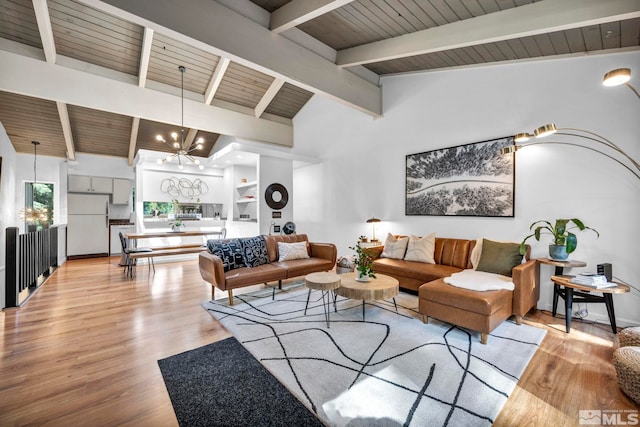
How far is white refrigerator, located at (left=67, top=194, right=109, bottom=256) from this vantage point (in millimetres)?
7320

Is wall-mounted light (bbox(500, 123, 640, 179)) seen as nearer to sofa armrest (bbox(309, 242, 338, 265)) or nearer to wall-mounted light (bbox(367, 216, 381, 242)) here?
wall-mounted light (bbox(367, 216, 381, 242))

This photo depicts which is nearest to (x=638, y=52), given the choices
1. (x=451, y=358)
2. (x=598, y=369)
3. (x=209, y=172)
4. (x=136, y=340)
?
(x=598, y=369)

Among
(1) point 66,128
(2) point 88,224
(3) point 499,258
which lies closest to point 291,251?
(3) point 499,258

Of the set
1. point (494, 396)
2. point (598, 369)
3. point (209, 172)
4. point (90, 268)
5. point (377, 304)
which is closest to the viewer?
point (494, 396)

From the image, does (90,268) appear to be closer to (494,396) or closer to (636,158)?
(494,396)

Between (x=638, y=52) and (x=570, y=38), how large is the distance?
0.66 meters

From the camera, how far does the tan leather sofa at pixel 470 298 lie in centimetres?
253

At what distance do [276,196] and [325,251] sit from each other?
2414 mm

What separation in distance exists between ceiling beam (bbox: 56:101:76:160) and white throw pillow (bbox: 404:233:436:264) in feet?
23.2

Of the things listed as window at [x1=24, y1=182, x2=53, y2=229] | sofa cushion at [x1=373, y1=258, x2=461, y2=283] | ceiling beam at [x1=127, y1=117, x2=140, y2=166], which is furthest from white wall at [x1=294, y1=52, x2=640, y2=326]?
window at [x1=24, y1=182, x2=53, y2=229]

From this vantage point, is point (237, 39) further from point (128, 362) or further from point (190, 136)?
point (190, 136)

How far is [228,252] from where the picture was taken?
3.85m

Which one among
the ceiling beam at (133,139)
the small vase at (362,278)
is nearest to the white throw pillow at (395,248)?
the small vase at (362,278)

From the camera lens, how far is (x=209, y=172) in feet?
25.8
